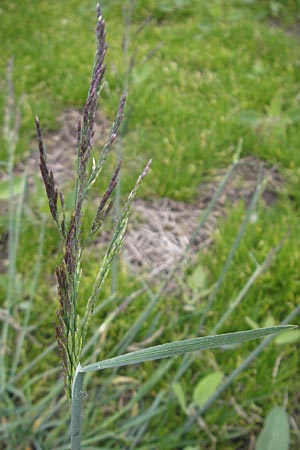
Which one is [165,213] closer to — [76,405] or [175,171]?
[175,171]

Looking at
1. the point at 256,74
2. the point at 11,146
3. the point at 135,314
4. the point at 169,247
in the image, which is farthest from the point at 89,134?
the point at 256,74

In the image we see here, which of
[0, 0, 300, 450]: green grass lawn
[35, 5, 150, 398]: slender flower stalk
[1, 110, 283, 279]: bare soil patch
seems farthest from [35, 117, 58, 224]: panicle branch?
[1, 110, 283, 279]: bare soil patch

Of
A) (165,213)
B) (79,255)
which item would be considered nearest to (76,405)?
(79,255)

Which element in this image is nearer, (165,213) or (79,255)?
(79,255)

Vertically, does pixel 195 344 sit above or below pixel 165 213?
above

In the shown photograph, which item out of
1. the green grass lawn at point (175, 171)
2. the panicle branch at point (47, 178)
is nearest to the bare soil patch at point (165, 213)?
the green grass lawn at point (175, 171)

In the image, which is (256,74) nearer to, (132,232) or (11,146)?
(132,232)

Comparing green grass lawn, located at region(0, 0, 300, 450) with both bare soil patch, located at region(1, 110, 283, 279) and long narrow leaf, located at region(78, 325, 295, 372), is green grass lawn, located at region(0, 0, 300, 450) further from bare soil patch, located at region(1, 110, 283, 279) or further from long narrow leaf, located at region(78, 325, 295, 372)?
long narrow leaf, located at region(78, 325, 295, 372)

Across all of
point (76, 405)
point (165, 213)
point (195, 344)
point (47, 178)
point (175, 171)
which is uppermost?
point (47, 178)
